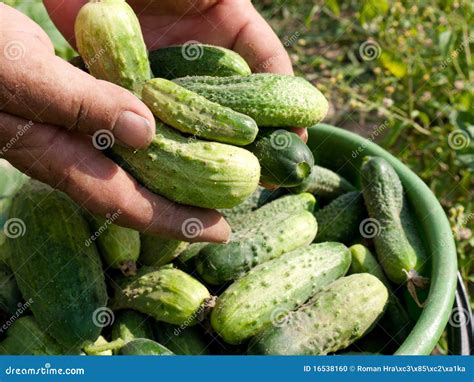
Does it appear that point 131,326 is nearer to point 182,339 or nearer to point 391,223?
point 182,339

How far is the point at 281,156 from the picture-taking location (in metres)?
2.56

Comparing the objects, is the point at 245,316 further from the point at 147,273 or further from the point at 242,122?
the point at 242,122

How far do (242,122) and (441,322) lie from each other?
1.11 metres

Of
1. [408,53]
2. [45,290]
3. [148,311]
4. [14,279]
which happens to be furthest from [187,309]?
[408,53]

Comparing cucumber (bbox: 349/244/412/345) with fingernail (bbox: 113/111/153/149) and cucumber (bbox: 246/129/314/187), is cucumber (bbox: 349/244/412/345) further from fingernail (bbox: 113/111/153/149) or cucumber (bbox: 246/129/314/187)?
fingernail (bbox: 113/111/153/149)

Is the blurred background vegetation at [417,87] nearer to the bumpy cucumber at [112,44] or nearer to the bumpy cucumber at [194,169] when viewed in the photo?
the bumpy cucumber at [194,169]

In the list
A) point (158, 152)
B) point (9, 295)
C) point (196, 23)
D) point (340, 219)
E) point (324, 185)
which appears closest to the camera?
point (158, 152)

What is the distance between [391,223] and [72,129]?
1547mm

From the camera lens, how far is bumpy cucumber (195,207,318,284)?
278 cm

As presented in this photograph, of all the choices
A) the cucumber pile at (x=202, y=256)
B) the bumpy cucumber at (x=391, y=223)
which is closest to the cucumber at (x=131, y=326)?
the cucumber pile at (x=202, y=256)

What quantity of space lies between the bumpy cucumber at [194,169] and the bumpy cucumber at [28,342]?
79 cm

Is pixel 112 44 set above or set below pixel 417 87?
above

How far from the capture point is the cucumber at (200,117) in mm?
2389

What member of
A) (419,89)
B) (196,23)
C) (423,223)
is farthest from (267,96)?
(419,89)
